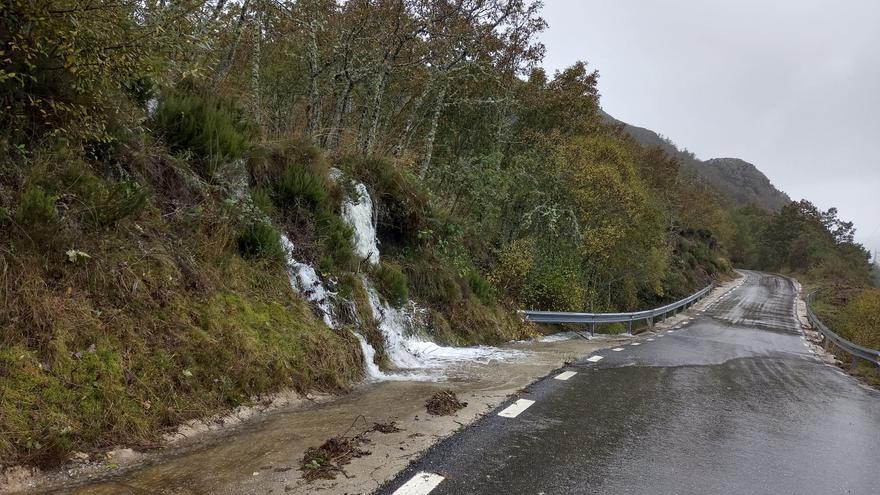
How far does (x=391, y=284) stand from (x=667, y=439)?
526cm

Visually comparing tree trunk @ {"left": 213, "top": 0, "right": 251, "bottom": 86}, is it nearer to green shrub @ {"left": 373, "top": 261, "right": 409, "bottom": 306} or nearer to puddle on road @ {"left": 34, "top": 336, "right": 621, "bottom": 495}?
green shrub @ {"left": 373, "top": 261, "right": 409, "bottom": 306}

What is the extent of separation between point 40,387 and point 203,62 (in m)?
4.91

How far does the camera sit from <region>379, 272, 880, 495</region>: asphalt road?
12.7 feet

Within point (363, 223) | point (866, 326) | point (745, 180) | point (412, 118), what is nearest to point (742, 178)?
point (745, 180)

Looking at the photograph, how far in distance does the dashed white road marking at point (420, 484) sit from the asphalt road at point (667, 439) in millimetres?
15

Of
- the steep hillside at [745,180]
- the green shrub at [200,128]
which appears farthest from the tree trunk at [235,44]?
the steep hillside at [745,180]

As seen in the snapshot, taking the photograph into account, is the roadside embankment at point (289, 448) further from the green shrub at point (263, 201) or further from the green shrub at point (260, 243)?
the green shrub at point (263, 201)

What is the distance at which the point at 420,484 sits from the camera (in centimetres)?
354

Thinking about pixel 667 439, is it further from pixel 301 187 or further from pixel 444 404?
pixel 301 187

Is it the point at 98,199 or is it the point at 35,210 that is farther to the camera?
the point at 98,199

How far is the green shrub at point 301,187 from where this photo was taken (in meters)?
8.08

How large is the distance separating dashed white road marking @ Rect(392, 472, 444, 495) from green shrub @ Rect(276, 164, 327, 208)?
5337 millimetres

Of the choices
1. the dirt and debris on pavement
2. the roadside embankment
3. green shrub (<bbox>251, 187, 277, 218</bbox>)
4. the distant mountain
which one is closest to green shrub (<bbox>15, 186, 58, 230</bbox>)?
the roadside embankment

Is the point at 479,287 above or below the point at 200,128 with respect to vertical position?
below
